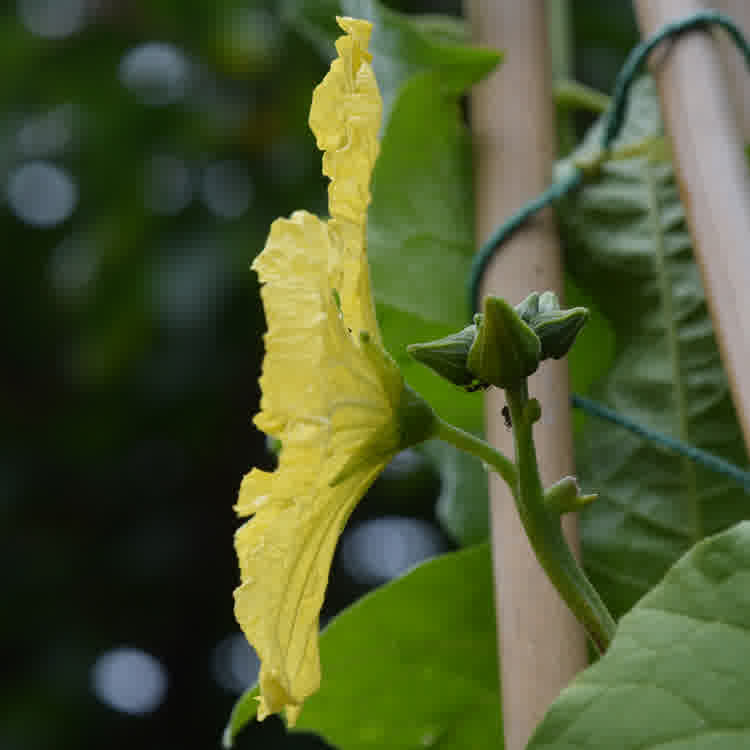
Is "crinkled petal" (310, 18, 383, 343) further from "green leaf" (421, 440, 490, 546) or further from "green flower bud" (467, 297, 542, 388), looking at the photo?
"green leaf" (421, 440, 490, 546)

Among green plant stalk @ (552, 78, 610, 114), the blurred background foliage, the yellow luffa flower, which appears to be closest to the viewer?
the yellow luffa flower

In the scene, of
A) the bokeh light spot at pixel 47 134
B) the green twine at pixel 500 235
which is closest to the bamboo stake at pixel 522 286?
the green twine at pixel 500 235

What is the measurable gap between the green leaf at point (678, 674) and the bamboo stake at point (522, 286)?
80mm

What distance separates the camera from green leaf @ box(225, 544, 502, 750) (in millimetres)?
608

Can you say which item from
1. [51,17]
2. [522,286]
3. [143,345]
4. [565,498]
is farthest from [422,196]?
[51,17]

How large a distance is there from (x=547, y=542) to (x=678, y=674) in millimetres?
61

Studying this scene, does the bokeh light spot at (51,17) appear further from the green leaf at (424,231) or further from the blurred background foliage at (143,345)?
the green leaf at (424,231)

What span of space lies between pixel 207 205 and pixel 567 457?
1390 millimetres

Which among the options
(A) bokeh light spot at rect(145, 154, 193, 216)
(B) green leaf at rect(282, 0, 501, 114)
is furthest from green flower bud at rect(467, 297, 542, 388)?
(A) bokeh light spot at rect(145, 154, 193, 216)

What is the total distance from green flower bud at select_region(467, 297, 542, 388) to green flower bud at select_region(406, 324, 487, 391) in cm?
1

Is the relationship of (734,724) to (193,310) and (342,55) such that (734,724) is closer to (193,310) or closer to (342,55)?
(342,55)

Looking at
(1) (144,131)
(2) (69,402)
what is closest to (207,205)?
(1) (144,131)

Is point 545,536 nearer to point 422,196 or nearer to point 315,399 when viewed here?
point 315,399

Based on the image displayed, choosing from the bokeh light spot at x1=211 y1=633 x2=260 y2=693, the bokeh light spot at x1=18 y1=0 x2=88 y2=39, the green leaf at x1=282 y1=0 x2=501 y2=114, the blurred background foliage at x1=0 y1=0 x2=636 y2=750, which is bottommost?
the bokeh light spot at x1=211 y1=633 x2=260 y2=693
